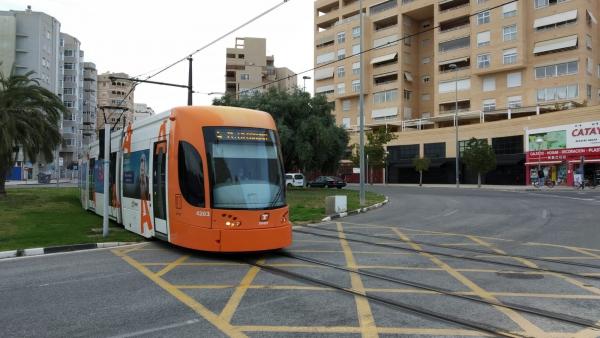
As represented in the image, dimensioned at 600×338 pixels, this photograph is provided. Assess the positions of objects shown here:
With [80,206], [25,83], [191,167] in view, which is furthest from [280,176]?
[25,83]

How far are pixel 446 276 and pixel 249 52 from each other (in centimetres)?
10787

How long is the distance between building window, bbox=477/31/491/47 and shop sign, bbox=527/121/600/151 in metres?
16.4

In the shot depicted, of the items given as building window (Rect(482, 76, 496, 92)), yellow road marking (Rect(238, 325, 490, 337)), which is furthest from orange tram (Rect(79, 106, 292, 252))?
building window (Rect(482, 76, 496, 92))

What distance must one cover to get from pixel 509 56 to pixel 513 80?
116 inches

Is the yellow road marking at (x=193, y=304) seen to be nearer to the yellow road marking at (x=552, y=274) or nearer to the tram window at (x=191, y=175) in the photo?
the tram window at (x=191, y=175)

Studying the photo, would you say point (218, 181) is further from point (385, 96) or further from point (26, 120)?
point (385, 96)

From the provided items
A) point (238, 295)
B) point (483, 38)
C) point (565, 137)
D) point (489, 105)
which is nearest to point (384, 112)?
point (489, 105)

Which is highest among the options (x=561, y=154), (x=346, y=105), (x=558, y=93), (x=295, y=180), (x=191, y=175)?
(x=346, y=105)

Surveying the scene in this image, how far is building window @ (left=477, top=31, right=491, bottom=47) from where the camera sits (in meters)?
61.6

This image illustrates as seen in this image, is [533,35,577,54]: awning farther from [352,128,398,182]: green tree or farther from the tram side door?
the tram side door

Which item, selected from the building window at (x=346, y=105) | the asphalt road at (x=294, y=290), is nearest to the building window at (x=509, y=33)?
the building window at (x=346, y=105)

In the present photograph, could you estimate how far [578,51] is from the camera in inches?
2142

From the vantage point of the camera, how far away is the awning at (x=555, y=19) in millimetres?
54472

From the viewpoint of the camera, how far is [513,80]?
60250 mm
